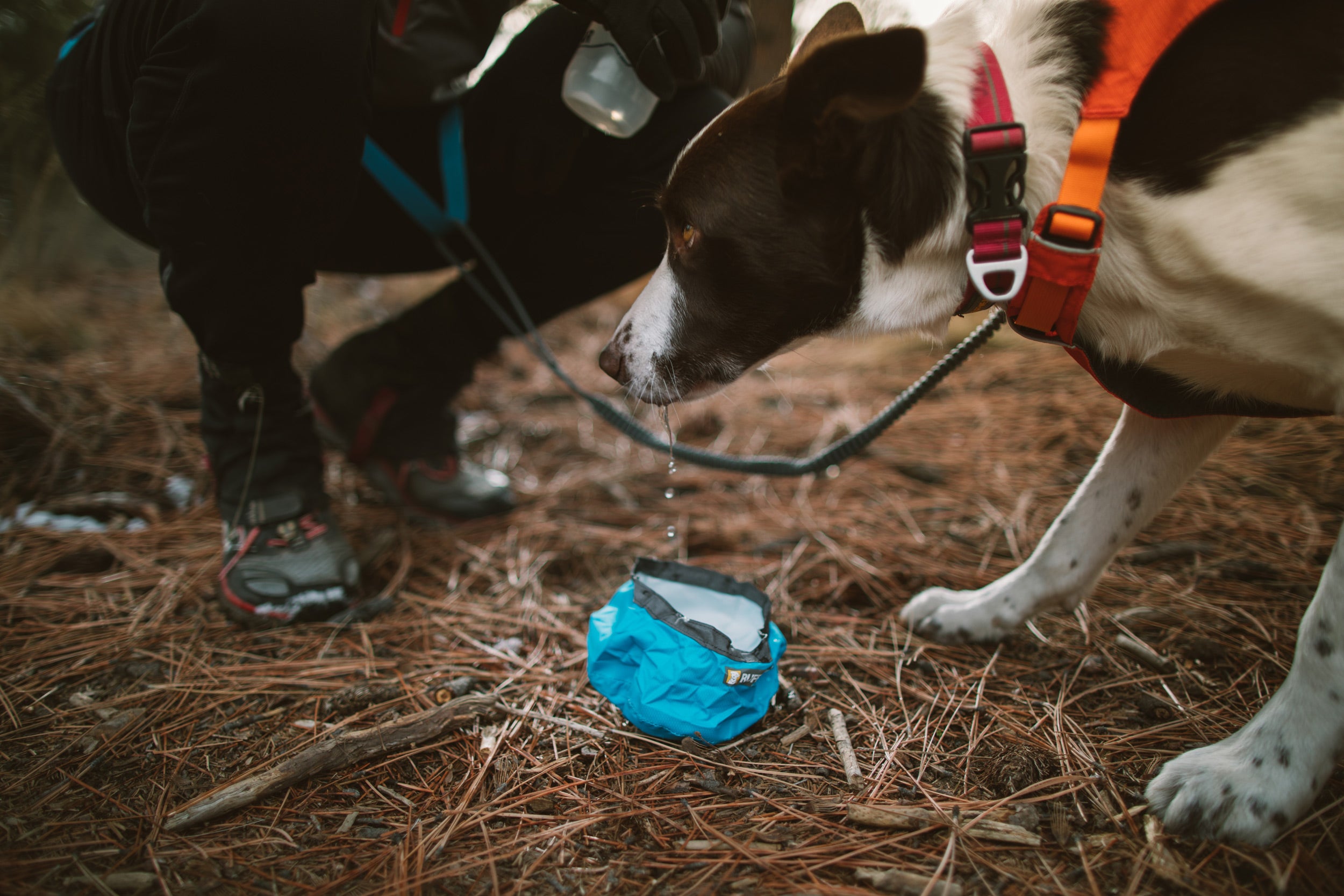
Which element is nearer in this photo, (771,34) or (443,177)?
(443,177)

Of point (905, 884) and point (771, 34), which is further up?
point (771, 34)

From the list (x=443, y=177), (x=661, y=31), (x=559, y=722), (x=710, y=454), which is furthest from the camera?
(x=710, y=454)

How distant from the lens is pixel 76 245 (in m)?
5.09

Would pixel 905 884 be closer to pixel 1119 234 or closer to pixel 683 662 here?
pixel 683 662

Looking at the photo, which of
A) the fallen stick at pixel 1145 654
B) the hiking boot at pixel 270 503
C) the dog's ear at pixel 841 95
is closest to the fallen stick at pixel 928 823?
the fallen stick at pixel 1145 654

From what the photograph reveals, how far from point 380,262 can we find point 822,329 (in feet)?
5.38

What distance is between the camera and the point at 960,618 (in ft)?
5.75

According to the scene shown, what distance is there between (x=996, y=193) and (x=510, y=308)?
171 centimetres

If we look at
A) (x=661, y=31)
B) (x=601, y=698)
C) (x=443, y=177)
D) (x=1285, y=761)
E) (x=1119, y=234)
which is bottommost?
(x=601, y=698)

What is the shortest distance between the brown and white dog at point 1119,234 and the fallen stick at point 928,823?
0.27 metres

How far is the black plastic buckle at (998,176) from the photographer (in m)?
1.23

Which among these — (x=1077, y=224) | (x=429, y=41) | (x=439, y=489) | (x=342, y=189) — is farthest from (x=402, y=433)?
(x=1077, y=224)

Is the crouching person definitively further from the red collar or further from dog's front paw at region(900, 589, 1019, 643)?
dog's front paw at region(900, 589, 1019, 643)

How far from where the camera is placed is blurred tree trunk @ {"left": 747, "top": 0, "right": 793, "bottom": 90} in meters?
3.38
